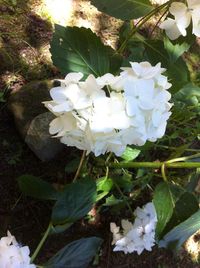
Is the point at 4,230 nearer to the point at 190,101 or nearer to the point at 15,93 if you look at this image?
the point at 15,93


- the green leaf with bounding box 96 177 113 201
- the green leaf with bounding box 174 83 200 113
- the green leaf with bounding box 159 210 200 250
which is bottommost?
the green leaf with bounding box 96 177 113 201

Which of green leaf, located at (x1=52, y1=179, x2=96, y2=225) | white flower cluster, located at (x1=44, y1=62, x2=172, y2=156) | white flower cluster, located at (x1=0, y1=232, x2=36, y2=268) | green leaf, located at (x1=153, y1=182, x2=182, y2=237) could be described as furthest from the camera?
Result: green leaf, located at (x1=52, y1=179, x2=96, y2=225)

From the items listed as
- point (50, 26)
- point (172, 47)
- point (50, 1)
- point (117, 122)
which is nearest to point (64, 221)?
point (117, 122)

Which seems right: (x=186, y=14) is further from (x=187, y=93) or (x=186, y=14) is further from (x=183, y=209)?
(x=183, y=209)

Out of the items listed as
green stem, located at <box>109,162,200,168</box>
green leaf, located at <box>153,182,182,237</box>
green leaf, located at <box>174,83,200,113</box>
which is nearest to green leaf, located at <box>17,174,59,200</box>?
green stem, located at <box>109,162,200,168</box>

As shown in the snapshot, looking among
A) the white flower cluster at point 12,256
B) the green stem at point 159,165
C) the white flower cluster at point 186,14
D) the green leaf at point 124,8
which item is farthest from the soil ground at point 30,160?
the white flower cluster at point 186,14

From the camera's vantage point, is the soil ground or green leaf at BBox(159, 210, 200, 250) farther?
the soil ground

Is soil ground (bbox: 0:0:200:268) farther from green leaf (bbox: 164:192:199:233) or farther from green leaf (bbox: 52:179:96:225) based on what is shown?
green leaf (bbox: 164:192:199:233)
